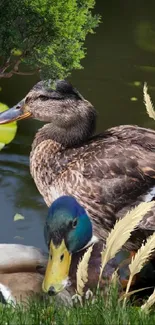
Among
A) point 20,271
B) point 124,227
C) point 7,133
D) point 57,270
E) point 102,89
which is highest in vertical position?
point 124,227

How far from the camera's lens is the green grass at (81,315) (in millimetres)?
2704

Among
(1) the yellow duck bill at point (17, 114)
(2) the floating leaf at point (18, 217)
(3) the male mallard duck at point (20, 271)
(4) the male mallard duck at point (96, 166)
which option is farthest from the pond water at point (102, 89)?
(3) the male mallard duck at point (20, 271)

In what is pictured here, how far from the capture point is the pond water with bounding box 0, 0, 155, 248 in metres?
5.45

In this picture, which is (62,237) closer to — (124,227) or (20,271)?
(20,271)

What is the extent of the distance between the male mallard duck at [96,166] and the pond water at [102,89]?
55 centimetres

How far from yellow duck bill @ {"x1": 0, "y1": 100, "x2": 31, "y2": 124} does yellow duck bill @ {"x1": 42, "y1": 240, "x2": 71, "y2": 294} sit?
1598mm

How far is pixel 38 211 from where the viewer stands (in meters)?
5.50

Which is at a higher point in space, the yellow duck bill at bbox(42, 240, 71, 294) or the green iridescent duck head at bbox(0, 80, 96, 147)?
the green iridescent duck head at bbox(0, 80, 96, 147)

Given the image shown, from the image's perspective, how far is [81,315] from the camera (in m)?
2.77

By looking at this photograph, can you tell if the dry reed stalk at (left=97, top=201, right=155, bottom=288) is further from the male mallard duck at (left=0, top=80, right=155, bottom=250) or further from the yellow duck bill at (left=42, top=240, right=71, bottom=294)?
the male mallard duck at (left=0, top=80, right=155, bottom=250)

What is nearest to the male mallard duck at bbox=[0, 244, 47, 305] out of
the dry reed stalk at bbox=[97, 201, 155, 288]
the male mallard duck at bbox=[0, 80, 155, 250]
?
the male mallard duck at bbox=[0, 80, 155, 250]

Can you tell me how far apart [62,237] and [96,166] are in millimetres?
1008

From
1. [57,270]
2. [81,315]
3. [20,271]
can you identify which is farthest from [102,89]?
[81,315]

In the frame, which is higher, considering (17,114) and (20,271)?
(17,114)
